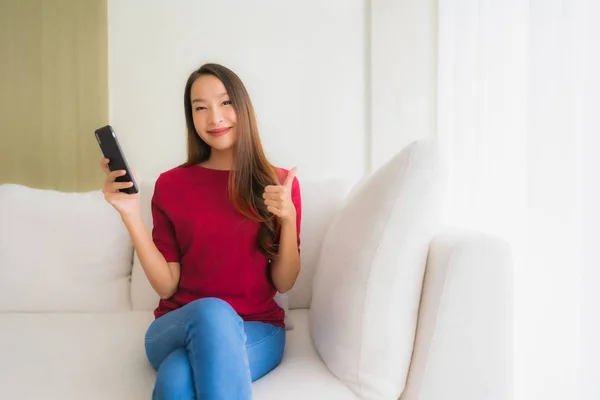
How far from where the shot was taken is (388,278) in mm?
Result: 947

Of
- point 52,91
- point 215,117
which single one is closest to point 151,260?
point 215,117

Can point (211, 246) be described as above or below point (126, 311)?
above

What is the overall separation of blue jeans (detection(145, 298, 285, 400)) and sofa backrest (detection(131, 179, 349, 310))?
55cm

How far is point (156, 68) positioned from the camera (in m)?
2.07

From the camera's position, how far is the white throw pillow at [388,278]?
37.1 inches

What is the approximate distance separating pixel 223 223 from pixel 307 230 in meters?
0.38

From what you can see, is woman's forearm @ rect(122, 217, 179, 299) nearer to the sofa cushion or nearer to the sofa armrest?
the sofa cushion

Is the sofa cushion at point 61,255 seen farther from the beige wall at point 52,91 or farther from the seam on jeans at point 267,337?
the seam on jeans at point 267,337

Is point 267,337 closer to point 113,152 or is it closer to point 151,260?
point 151,260

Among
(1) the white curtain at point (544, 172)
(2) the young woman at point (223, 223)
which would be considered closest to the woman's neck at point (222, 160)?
(2) the young woman at point (223, 223)

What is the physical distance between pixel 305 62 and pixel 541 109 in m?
1.14

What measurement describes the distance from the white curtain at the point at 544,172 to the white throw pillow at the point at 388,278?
0.11 metres

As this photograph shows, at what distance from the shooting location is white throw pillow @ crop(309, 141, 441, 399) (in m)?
0.94

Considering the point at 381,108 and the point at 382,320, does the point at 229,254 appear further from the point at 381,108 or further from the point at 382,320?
the point at 381,108
